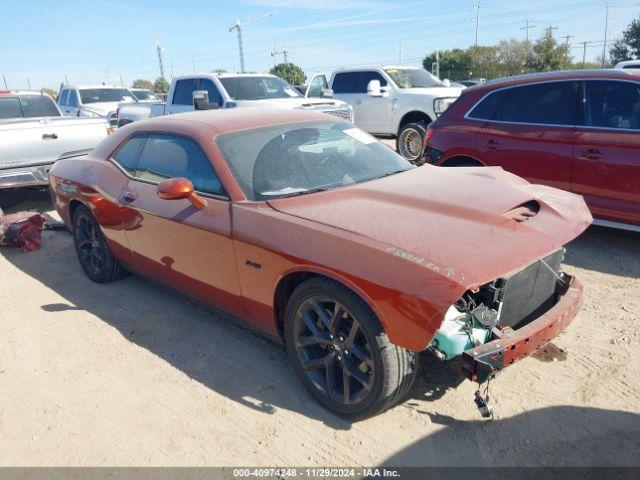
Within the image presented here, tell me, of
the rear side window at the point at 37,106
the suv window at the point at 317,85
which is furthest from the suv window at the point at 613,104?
the rear side window at the point at 37,106

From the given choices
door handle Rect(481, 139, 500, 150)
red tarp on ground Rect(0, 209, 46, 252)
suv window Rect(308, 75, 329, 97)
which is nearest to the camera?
door handle Rect(481, 139, 500, 150)

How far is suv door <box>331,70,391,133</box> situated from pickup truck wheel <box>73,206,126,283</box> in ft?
26.1

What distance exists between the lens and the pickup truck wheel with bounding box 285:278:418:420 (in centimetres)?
256

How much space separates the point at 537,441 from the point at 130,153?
147 inches

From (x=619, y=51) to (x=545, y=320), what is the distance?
141ft

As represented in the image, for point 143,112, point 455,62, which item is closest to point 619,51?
point 455,62

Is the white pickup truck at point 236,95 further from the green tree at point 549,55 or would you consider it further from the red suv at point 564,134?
the green tree at point 549,55

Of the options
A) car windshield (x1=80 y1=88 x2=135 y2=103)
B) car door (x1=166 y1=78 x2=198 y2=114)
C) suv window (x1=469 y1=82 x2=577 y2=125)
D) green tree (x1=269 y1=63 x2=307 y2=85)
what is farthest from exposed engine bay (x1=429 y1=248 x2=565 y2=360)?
green tree (x1=269 y1=63 x2=307 y2=85)

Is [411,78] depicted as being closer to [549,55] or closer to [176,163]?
[176,163]

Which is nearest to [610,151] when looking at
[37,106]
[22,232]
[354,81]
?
[22,232]

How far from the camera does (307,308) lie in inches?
113

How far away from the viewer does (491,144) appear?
5590 mm

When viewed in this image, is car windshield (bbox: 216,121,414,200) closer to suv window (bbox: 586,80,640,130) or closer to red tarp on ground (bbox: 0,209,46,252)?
suv window (bbox: 586,80,640,130)

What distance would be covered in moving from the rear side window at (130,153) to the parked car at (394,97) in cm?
662
